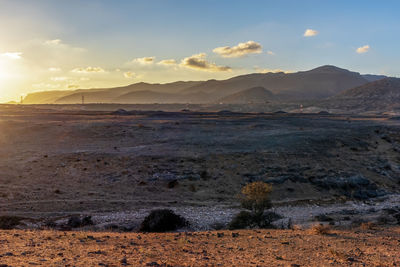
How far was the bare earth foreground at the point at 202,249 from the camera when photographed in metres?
9.83

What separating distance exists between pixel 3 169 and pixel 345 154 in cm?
3463

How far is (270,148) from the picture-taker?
3738cm

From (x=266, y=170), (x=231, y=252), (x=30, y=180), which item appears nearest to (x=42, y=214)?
(x=30, y=180)

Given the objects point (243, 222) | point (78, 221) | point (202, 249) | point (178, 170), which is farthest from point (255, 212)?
point (178, 170)

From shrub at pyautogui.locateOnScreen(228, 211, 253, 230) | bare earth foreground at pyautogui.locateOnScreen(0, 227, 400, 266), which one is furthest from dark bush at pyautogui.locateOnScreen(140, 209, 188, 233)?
bare earth foreground at pyautogui.locateOnScreen(0, 227, 400, 266)

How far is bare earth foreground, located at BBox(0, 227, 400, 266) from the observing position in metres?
9.83

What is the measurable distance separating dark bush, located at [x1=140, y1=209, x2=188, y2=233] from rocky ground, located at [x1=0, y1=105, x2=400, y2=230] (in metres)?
1.29

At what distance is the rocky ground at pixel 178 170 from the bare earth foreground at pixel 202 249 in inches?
248

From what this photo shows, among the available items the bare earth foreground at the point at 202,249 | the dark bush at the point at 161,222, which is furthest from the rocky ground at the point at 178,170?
the bare earth foreground at the point at 202,249

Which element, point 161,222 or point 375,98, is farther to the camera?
point 375,98

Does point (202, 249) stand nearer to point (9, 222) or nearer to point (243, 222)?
point (243, 222)

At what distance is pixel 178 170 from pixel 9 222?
14.8 m

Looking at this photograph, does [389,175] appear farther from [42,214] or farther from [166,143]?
[42,214]

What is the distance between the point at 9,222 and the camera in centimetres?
1769
